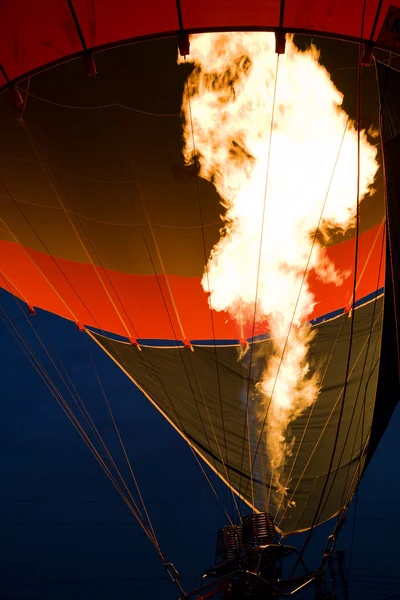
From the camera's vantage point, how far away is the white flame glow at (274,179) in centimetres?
373

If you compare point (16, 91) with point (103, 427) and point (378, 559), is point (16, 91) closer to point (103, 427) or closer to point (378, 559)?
point (378, 559)

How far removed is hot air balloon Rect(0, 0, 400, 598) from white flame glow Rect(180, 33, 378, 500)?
0.05ft

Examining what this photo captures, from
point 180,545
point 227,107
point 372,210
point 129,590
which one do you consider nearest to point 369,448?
point 372,210

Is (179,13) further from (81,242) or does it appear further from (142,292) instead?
(142,292)

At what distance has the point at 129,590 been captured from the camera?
10.6 m

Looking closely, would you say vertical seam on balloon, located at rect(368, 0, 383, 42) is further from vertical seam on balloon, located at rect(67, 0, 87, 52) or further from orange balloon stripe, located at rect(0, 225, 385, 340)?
orange balloon stripe, located at rect(0, 225, 385, 340)

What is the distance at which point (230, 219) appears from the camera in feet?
15.6

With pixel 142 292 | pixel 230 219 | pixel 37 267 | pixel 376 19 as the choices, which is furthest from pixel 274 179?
pixel 37 267

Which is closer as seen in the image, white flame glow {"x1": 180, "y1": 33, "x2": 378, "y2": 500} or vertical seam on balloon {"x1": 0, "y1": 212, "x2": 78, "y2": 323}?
white flame glow {"x1": 180, "y1": 33, "x2": 378, "y2": 500}

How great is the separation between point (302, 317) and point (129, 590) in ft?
24.4

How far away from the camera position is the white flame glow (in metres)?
3.73

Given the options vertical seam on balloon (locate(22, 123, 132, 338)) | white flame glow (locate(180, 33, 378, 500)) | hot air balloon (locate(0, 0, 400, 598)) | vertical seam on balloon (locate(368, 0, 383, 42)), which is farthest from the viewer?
vertical seam on balloon (locate(22, 123, 132, 338))

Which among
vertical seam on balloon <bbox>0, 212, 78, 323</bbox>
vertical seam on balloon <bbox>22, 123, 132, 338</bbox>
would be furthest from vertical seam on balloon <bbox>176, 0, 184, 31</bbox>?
vertical seam on balloon <bbox>0, 212, 78, 323</bbox>

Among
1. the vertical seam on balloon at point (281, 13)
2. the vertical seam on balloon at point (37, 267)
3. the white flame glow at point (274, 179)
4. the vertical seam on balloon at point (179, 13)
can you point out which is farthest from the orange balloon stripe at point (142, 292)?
the vertical seam on balloon at point (179, 13)
